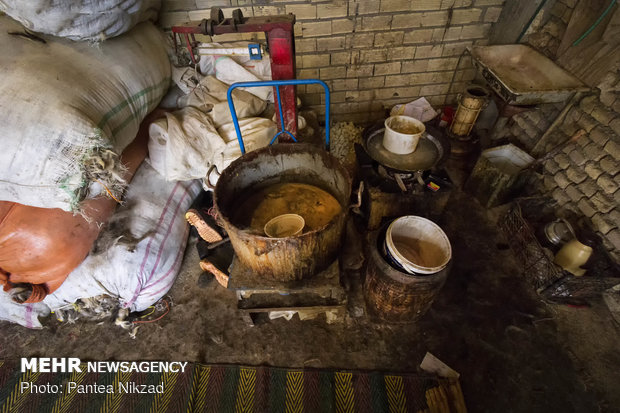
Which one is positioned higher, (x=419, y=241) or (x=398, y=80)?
(x=398, y=80)

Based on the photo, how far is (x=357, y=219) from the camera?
133 inches

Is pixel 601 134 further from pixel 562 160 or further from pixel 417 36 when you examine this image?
pixel 417 36

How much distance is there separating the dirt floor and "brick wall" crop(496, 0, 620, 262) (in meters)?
0.88

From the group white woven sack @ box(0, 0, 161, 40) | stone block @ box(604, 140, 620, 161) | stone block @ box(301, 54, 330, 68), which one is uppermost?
white woven sack @ box(0, 0, 161, 40)

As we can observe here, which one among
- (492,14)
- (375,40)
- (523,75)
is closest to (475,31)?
(492,14)

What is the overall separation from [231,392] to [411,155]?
2653mm

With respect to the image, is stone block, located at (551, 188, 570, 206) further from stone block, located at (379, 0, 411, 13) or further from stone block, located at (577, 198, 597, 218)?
stone block, located at (379, 0, 411, 13)

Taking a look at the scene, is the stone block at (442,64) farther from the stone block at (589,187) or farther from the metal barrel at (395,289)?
the metal barrel at (395,289)

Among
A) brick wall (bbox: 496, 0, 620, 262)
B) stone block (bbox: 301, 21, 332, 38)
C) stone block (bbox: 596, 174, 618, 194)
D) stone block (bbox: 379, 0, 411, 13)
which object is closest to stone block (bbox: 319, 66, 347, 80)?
stone block (bbox: 301, 21, 332, 38)

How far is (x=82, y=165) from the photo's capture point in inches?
74.9

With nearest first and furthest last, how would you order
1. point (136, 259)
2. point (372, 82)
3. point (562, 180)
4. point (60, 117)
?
point (60, 117) < point (136, 259) < point (562, 180) < point (372, 82)

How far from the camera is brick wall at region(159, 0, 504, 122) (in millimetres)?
3219

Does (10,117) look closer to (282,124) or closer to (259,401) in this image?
(282,124)

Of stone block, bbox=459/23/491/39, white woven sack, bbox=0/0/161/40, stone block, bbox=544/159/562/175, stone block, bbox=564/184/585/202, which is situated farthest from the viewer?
stone block, bbox=459/23/491/39
